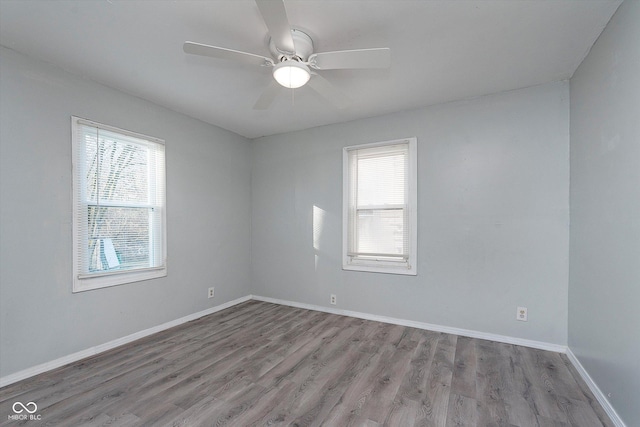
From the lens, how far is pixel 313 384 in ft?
7.17

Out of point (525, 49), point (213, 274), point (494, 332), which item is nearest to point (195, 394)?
point (213, 274)

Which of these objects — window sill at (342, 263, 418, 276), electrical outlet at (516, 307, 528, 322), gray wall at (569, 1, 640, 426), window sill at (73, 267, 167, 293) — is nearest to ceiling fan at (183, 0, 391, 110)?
gray wall at (569, 1, 640, 426)

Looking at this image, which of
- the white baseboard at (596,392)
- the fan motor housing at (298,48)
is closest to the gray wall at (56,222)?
the fan motor housing at (298,48)

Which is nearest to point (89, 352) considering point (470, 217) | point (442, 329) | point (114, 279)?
point (114, 279)

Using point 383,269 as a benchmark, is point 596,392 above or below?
below

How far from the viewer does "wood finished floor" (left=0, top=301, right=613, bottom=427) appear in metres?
1.82

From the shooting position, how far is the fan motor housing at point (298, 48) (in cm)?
192

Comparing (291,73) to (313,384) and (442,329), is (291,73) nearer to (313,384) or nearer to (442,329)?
(313,384)

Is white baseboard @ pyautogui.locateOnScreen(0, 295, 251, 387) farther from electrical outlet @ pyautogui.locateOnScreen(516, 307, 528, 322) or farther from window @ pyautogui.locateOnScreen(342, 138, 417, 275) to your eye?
electrical outlet @ pyautogui.locateOnScreen(516, 307, 528, 322)

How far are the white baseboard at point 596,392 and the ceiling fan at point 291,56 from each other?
8.53 ft

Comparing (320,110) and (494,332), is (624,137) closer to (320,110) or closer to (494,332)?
(494,332)

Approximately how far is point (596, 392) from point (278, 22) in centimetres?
320

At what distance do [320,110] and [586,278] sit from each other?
299cm

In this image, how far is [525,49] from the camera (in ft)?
7.22
